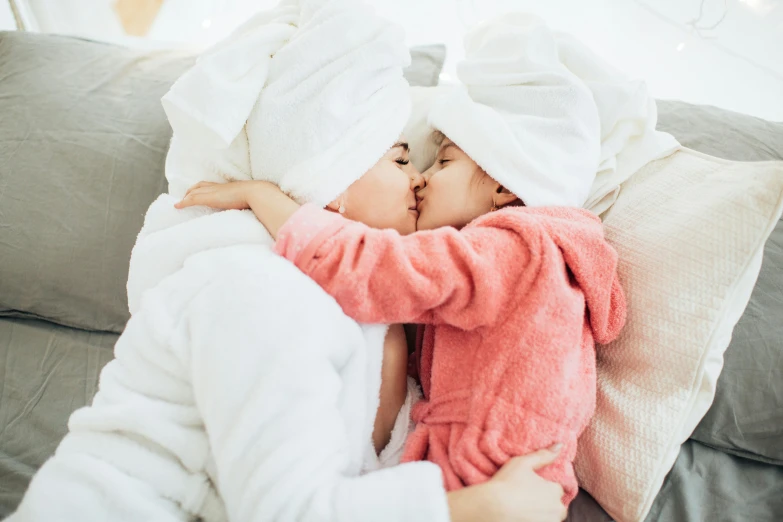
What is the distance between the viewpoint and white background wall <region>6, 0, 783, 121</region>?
151 centimetres

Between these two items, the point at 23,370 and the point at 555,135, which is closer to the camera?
the point at 555,135

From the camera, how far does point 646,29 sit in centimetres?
159

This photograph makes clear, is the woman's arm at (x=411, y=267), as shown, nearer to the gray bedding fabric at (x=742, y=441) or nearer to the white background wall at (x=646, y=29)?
the gray bedding fabric at (x=742, y=441)

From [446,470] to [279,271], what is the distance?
37cm

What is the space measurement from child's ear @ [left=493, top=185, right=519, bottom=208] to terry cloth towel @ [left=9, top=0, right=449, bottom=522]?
328mm

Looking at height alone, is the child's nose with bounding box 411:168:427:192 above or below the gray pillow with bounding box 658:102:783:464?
above

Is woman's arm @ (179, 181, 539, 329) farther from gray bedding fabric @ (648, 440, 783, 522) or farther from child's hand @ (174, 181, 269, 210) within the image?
gray bedding fabric @ (648, 440, 783, 522)

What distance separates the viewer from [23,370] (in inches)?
42.8

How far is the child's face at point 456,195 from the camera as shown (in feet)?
2.99

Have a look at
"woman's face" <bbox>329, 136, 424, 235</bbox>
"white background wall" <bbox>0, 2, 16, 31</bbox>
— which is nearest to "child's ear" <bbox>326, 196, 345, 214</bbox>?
"woman's face" <bbox>329, 136, 424, 235</bbox>

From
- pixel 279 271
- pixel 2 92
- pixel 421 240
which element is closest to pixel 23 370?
pixel 2 92

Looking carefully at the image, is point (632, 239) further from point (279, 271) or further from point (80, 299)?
point (80, 299)

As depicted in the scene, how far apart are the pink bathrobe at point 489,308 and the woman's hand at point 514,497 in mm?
24

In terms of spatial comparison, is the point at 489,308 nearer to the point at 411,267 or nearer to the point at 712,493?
the point at 411,267
